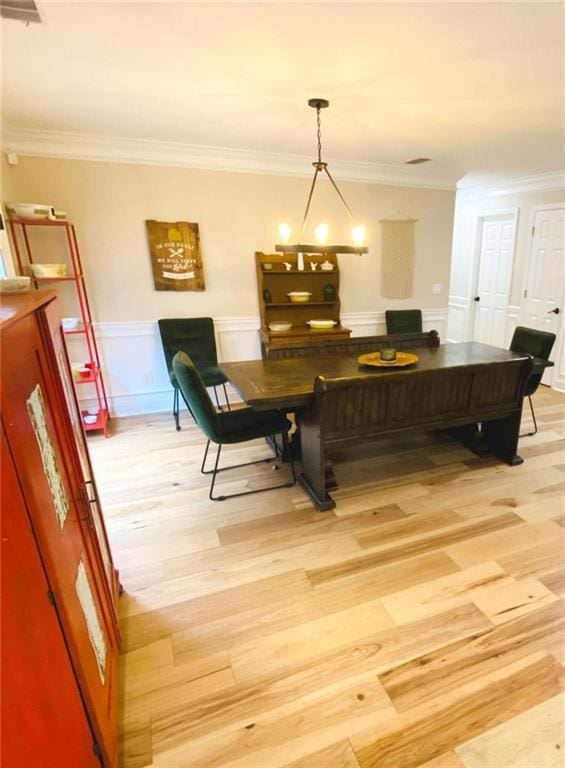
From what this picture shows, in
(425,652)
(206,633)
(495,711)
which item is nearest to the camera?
(495,711)

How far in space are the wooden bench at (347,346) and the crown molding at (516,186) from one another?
2859 mm

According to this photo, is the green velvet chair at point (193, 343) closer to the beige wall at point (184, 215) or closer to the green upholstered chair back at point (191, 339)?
the green upholstered chair back at point (191, 339)

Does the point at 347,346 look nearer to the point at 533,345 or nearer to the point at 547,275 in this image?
the point at 533,345

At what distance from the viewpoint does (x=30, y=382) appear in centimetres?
94

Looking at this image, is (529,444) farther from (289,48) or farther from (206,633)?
(289,48)

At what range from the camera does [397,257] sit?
471 centimetres

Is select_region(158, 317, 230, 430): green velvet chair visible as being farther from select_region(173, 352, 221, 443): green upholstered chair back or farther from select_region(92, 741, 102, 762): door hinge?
select_region(92, 741, 102, 762): door hinge

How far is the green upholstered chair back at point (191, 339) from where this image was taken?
379 cm

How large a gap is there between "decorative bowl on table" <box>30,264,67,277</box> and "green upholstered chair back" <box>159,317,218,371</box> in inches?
36.5

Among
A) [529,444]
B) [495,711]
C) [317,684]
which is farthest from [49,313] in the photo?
[529,444]

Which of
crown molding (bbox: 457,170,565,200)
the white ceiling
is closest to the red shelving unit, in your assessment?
the white ceiling

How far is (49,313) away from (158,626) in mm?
1395

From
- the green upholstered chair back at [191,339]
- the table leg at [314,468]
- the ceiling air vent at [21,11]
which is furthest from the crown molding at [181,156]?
the table leg at [314,468]

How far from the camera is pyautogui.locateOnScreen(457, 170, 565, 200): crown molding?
4488 mm
